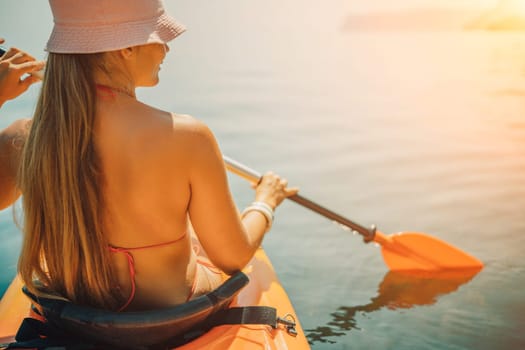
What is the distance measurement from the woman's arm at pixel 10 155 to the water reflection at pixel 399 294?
1.31 metres

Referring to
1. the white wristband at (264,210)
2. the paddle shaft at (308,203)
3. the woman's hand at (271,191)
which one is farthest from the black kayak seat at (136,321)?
the paddle shaft at (308,203)

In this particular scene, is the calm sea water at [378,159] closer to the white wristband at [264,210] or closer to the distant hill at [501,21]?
the distant hill at [501,21]

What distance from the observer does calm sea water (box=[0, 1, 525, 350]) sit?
103 inches

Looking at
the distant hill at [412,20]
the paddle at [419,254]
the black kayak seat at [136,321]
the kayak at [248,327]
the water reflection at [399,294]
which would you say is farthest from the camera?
the distant hill at [412,20]

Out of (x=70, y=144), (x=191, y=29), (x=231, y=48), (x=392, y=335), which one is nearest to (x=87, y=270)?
(x=70, y=144)

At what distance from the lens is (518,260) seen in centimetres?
291

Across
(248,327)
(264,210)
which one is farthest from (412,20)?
(248,327)

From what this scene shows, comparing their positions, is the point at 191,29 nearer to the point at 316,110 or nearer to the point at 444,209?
the point at 316,110

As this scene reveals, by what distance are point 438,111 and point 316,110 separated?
3.59 feet

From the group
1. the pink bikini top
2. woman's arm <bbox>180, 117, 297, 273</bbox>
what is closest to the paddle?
woman's arm <bbox>180, 117, 297, 273</bbox>

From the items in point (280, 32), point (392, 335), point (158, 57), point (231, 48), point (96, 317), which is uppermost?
point (280, 32)

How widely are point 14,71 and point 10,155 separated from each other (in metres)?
0.22

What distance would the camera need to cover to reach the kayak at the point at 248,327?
1.51 meters

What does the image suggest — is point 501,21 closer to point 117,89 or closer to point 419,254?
point 419,254
